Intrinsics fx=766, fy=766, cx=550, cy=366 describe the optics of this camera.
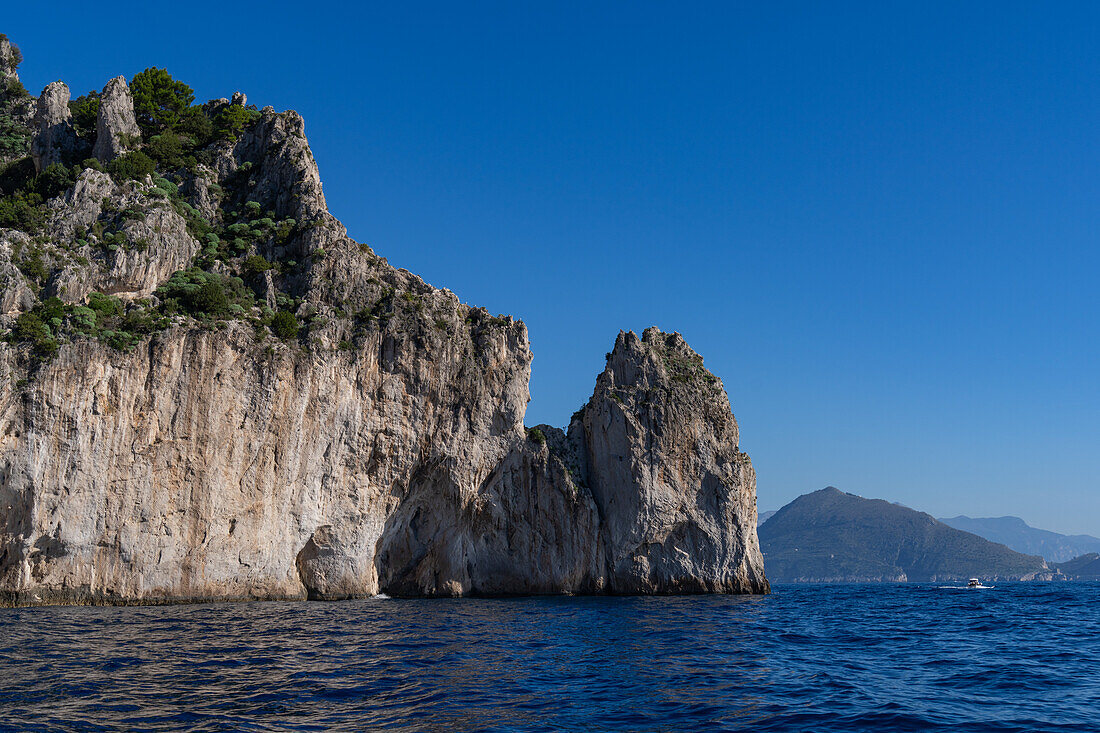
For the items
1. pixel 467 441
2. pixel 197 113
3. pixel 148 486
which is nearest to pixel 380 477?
pixel 467 441

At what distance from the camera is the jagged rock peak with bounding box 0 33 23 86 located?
74.5m

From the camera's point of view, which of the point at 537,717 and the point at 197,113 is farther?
the point at 197,113

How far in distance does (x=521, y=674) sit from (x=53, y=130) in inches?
2161

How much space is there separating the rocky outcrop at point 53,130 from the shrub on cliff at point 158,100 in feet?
15.6

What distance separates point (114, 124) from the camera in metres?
53.6

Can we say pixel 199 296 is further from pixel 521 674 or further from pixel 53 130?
pixel 521 674

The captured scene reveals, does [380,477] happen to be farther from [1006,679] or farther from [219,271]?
[1006,679]

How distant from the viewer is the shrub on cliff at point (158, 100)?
59750mm

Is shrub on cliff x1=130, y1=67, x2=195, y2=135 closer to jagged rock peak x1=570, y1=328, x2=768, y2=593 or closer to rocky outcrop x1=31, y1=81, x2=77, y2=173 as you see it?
rocky outcrop x1=31, y1=81, x2=77, y2=173

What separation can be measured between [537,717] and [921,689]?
430 inches

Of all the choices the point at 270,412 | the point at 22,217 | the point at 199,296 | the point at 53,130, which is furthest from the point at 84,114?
the point at 270,412

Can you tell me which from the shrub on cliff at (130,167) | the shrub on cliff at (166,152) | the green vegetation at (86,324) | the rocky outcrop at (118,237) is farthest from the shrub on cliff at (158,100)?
the green vegetation at (86,324)

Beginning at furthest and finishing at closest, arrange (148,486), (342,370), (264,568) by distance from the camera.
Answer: (342,370), (264,568), (148,486)

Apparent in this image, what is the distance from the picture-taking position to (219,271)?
4944 cm
